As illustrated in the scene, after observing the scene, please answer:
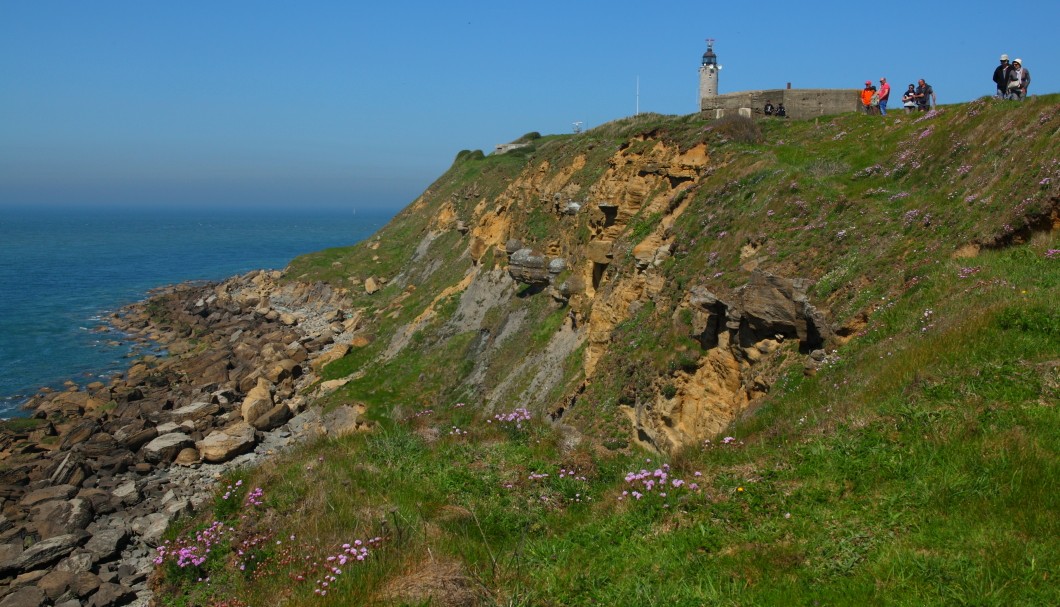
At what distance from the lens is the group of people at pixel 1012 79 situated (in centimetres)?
1977

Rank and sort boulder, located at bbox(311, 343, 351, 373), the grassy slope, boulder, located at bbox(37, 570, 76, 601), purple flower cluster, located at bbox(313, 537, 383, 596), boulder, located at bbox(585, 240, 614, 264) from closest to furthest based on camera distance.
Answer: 1. the grassy slope
2. purple flower cluster, located at bbox(313, 537, 383, 596)
3. boulder, located at bbox(37, 570, 76, 601)
4. boulder, located at bbox(585, 240, 614, 264)
5. boulder, located at bbox(311, 343, 351, 373)

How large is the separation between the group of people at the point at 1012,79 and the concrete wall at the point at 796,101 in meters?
10.8

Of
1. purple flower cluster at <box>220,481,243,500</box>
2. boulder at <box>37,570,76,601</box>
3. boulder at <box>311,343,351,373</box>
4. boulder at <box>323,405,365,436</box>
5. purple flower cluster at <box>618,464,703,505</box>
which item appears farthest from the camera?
boulder at <box>311,343,351,373</box>

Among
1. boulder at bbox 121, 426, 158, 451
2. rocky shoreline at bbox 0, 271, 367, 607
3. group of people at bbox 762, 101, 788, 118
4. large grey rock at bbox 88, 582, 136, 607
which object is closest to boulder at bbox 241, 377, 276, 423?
rocky shoreline at bbox 0, 271, 367, 607

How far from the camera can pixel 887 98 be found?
95.0 ft

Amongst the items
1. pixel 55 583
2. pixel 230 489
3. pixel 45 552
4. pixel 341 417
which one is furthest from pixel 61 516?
pixel 230 489

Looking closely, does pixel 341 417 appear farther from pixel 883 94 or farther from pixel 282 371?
pixel 883 94

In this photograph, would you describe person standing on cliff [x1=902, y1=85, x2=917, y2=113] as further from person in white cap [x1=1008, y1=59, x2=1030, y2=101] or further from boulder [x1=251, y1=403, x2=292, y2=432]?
boulder [x1=251, y1=403, x2=292, y2=432]

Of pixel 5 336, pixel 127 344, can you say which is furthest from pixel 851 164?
pixel 5 336

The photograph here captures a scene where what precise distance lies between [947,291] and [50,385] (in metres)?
49.9

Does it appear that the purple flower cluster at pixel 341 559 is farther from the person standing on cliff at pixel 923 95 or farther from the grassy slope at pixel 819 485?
the person standing on cliff at pixel 923 95

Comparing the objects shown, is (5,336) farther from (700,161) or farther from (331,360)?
(700,161)

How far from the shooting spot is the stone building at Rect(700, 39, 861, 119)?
31391 millimetres

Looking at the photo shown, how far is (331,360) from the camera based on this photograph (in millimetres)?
41750
